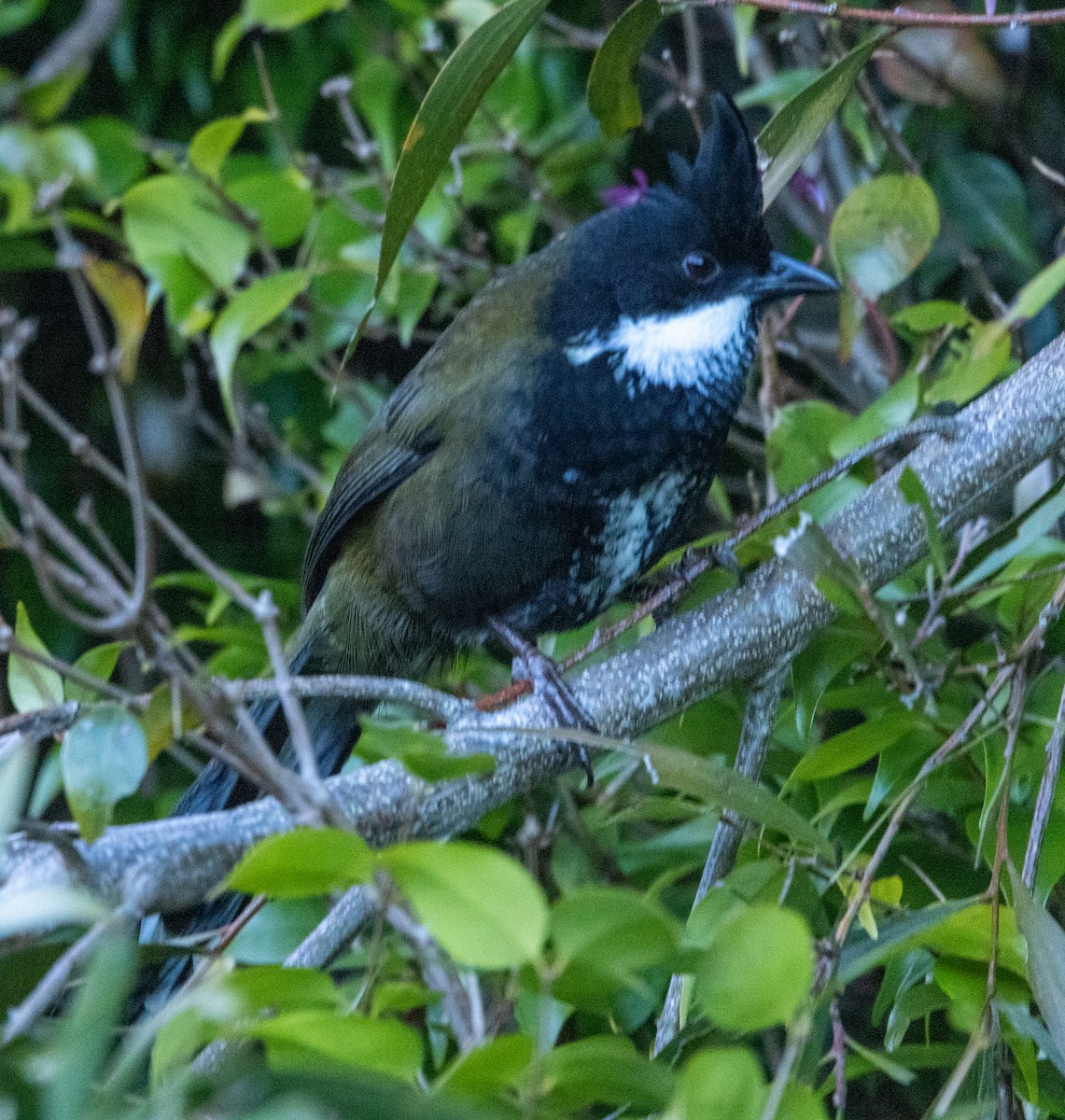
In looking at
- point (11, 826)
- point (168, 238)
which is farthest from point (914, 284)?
point (11, 826)

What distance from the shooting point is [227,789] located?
77.5 inches

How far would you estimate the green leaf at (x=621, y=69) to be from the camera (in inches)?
60.6

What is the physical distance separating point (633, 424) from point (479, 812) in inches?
27.5

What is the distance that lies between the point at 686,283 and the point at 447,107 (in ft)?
2.26

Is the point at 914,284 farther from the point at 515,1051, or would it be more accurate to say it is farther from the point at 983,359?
the point at 515,1051

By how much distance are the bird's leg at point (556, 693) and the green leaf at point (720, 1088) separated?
0.72 metres

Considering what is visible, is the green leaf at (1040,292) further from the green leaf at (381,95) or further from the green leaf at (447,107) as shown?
the green leaf at (381,95)

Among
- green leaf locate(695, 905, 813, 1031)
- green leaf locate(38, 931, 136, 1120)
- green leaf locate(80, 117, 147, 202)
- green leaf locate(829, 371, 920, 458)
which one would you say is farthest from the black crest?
green leaf locate(38, 931, 136, 1120)

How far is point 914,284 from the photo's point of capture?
2.73 meters

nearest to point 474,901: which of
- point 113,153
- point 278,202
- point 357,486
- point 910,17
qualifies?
point 910,17

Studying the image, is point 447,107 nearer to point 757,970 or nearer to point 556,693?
point 556,693

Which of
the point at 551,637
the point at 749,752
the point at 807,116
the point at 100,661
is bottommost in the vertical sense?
the point at 551,637

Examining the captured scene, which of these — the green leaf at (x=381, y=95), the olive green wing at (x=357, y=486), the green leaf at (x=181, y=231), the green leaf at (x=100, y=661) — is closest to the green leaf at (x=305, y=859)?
the green leaf at (x=100, y=661)

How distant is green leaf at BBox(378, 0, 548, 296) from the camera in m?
1.43
